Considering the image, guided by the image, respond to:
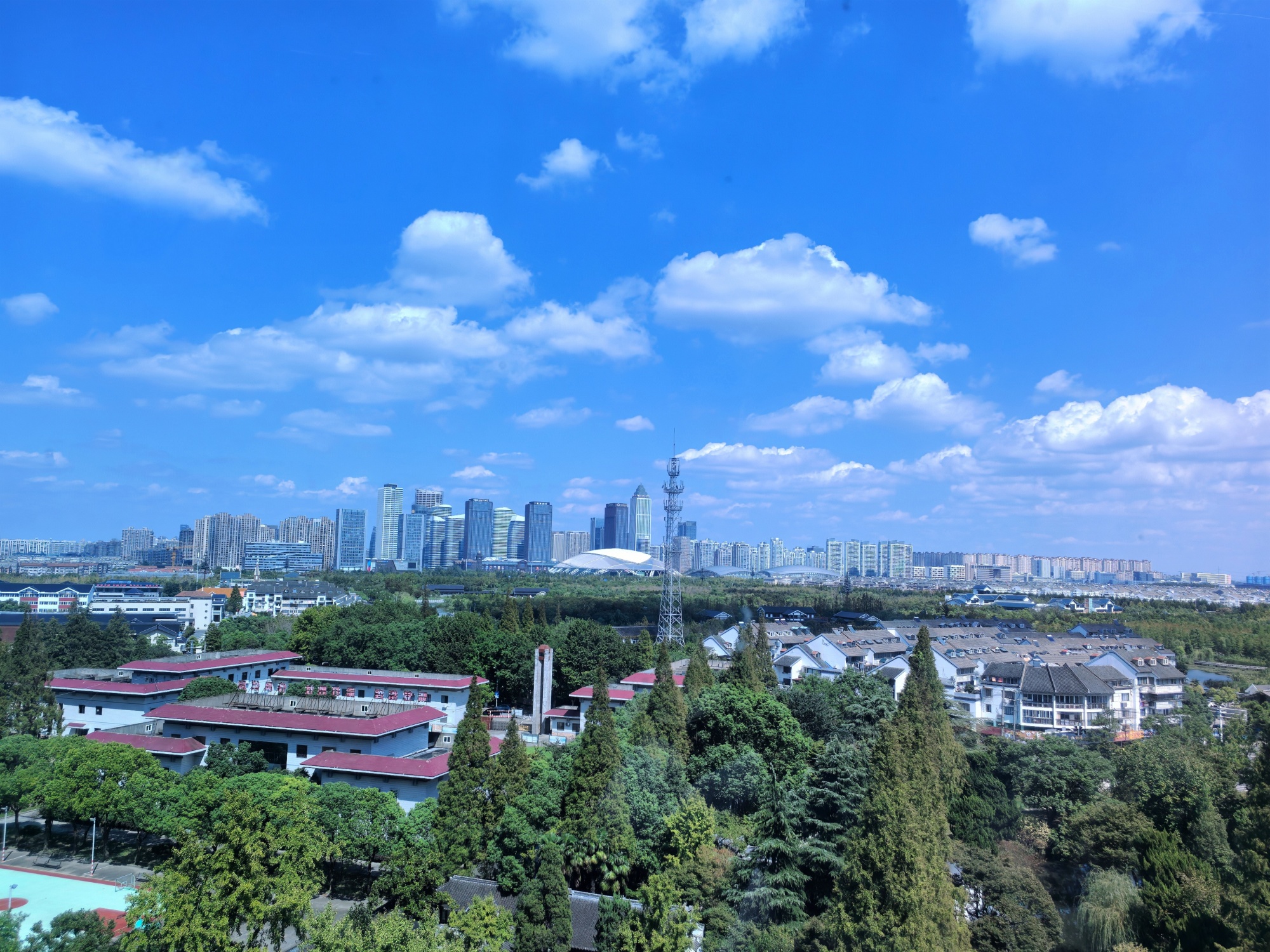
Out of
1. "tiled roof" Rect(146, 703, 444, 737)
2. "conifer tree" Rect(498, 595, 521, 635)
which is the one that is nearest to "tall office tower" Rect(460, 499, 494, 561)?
"conifer tree" Rect(498, 595, 521, 635)

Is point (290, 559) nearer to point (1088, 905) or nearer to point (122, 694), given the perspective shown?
point (122, 694)

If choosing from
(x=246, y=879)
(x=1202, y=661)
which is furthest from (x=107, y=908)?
(x=1202, y=661)

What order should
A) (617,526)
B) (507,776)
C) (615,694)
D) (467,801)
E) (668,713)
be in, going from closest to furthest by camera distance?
1. (467,801)
2. (507,776)
3. (668,713)
4. (615,694)
5. (617,526)

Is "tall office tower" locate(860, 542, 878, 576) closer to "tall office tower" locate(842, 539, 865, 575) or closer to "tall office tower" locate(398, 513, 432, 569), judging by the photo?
"tall office tower" locate(842, 539, 865, 575)

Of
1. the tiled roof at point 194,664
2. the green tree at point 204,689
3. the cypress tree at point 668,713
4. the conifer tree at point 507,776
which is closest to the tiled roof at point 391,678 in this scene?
the tiled roof at point 194,664

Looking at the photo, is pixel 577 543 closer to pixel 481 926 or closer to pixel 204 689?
pixel 204 689

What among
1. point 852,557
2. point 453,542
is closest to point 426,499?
point 453,542
